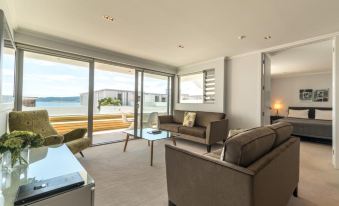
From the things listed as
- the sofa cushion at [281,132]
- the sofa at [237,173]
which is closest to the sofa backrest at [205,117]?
the sofa cushion at [281,132]

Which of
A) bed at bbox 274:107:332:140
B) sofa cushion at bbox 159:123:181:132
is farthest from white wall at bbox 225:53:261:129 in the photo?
bed at bbox 274:107:332:140

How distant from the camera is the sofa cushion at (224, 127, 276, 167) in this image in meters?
1.10

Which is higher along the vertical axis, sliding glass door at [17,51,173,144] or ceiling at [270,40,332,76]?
ceiling at [270,40,332,76]

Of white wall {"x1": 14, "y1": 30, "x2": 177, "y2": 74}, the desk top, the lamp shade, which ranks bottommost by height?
the desk top

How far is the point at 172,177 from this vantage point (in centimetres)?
150

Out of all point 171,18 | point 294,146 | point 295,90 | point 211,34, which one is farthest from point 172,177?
point 295,90

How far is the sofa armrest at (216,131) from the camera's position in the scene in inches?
140

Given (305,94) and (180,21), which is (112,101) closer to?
(180,21)

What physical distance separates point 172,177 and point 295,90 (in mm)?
7309

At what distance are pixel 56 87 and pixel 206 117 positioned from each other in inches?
142

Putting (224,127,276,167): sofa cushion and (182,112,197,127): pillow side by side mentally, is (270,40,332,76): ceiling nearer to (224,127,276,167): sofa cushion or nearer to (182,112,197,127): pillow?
(182,112,197,127): pillow

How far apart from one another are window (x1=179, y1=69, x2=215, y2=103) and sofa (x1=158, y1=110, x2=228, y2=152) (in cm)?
64

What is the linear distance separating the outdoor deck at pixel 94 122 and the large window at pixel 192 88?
1.88 m

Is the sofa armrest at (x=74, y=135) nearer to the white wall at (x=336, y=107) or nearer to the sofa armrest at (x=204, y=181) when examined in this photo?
the sofa armrest at (x=204, y=181)
